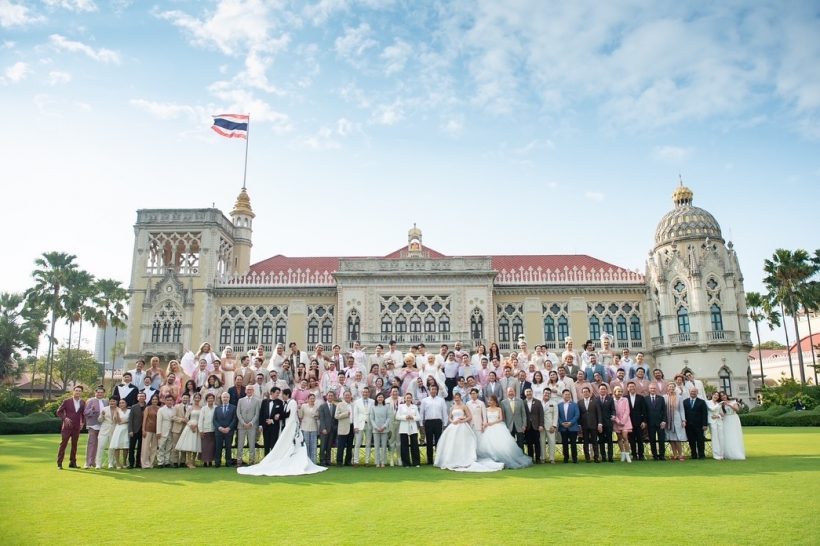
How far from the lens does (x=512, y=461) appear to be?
1345 cm

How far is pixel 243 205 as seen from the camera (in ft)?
157

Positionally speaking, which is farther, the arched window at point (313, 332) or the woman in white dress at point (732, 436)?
the arched window at point (313, 332)

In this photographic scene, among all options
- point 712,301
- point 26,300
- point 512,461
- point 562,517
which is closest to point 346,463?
point 512,461

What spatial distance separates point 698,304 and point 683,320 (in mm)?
1483

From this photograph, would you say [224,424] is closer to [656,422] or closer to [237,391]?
[237,391]

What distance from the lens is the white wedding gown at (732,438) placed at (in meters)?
14.4

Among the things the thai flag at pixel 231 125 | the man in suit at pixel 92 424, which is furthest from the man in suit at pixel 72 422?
the thai flag at pixel 231 125

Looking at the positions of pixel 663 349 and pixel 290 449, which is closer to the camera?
pixel 290 449

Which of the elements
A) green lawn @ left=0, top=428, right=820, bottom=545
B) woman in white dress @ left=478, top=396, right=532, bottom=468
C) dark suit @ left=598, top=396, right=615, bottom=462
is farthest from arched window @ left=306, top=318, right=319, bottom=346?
dark suit @ left=598, top=396, right=615, bottom=462

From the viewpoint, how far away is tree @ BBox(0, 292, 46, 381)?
4519cm

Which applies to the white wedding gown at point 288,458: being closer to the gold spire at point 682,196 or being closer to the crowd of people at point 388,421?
the crowd of people at point 388,421

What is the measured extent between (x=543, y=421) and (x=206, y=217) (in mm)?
34761

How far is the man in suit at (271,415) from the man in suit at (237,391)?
0.81 meters

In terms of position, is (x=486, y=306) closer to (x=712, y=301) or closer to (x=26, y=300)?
(x=712, y=301)
